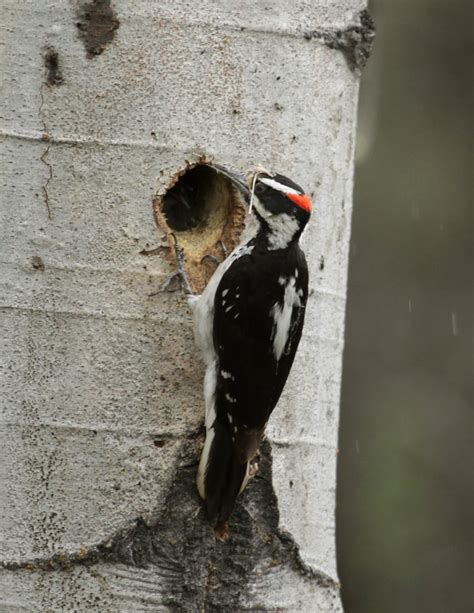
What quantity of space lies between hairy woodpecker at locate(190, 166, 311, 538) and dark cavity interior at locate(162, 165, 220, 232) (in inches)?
6.6

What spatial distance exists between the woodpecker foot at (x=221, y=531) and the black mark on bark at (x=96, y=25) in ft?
4.07

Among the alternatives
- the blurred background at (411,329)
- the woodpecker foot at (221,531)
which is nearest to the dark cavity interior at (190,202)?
the woodpecker foot at (221,531)

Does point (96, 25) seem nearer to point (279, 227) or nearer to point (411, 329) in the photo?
point (279, 227)

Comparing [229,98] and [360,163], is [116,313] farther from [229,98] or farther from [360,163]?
[360,163]

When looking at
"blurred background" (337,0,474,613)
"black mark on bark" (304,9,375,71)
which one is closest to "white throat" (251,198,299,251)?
"black mark on bark" (304,9,375,71)

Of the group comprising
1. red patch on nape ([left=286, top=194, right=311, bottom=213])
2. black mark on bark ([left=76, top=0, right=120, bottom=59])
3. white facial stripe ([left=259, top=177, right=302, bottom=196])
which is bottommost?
red patch on nape ([left=286, top=194, right=311, bottom=213])

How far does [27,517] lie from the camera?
3.03 m

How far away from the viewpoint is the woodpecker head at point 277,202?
3273mm

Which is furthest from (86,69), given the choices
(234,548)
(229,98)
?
(234,548)

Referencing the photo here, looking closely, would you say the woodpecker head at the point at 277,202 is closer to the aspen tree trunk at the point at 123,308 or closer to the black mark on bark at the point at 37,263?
the aspen tree trunk at the point at 123,308

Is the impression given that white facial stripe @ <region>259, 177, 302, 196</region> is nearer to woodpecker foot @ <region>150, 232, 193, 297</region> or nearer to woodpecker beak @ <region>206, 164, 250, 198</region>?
woodpecker beak @ <region>206, 164, 250, 198</region>

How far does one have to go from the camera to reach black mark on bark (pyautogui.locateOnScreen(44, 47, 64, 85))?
308cm

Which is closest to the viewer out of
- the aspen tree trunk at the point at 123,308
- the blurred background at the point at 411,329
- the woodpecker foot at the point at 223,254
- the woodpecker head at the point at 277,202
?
the aspen tree trunk at the point at 123,308

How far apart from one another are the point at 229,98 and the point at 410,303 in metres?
5.82
